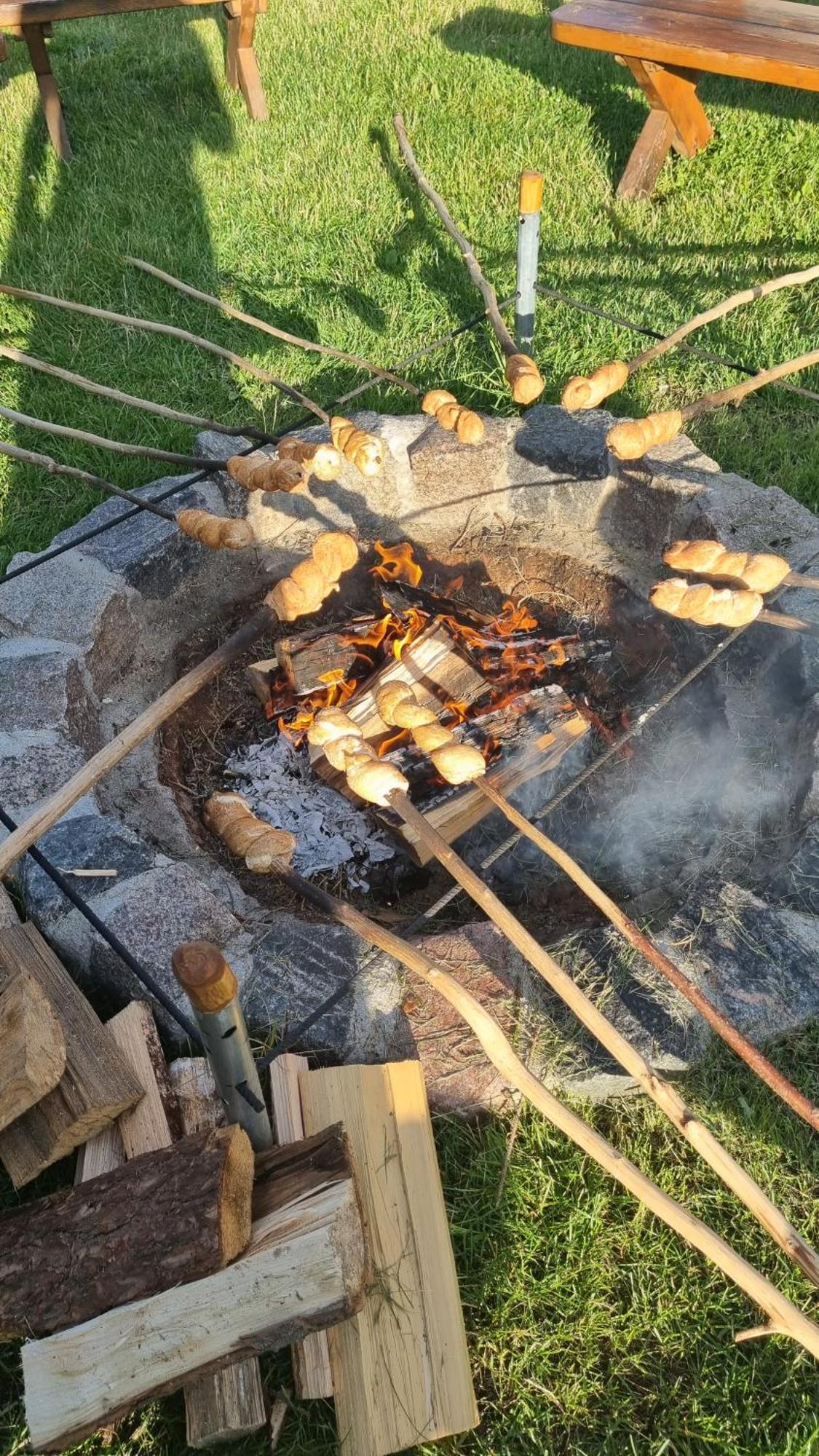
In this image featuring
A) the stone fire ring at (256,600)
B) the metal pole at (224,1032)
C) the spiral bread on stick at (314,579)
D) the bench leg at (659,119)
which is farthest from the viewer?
the bench leg at (659,119)

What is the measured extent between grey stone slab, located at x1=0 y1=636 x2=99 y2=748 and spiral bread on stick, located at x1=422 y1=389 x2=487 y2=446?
1.65 m

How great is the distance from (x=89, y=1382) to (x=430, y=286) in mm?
5505

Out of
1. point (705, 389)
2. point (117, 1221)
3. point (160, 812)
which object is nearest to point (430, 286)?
point (705, 389)

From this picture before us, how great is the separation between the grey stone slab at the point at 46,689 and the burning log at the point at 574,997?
3.23ft

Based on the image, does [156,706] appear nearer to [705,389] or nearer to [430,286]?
[705,389]

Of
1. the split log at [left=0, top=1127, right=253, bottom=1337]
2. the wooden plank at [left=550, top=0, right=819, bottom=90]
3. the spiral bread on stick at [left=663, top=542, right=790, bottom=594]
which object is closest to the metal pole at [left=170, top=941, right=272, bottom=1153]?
the split log at [left=0, top=1127, right=253, bottom=1337]

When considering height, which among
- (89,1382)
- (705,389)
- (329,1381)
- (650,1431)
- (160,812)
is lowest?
(650,1431)

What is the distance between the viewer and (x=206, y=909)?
3100mm

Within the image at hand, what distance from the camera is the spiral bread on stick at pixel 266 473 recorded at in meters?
3.73

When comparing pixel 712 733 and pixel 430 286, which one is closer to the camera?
pixel 712 733

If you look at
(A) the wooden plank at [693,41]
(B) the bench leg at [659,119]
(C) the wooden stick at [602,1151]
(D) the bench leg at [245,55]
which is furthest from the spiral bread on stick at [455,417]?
(D) the bench leg at [245,55]

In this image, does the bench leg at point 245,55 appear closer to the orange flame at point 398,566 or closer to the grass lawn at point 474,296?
the grass lawn at point 474,296

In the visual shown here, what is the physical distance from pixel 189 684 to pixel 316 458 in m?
1.04

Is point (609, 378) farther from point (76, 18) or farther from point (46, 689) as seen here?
point (76, 18)
